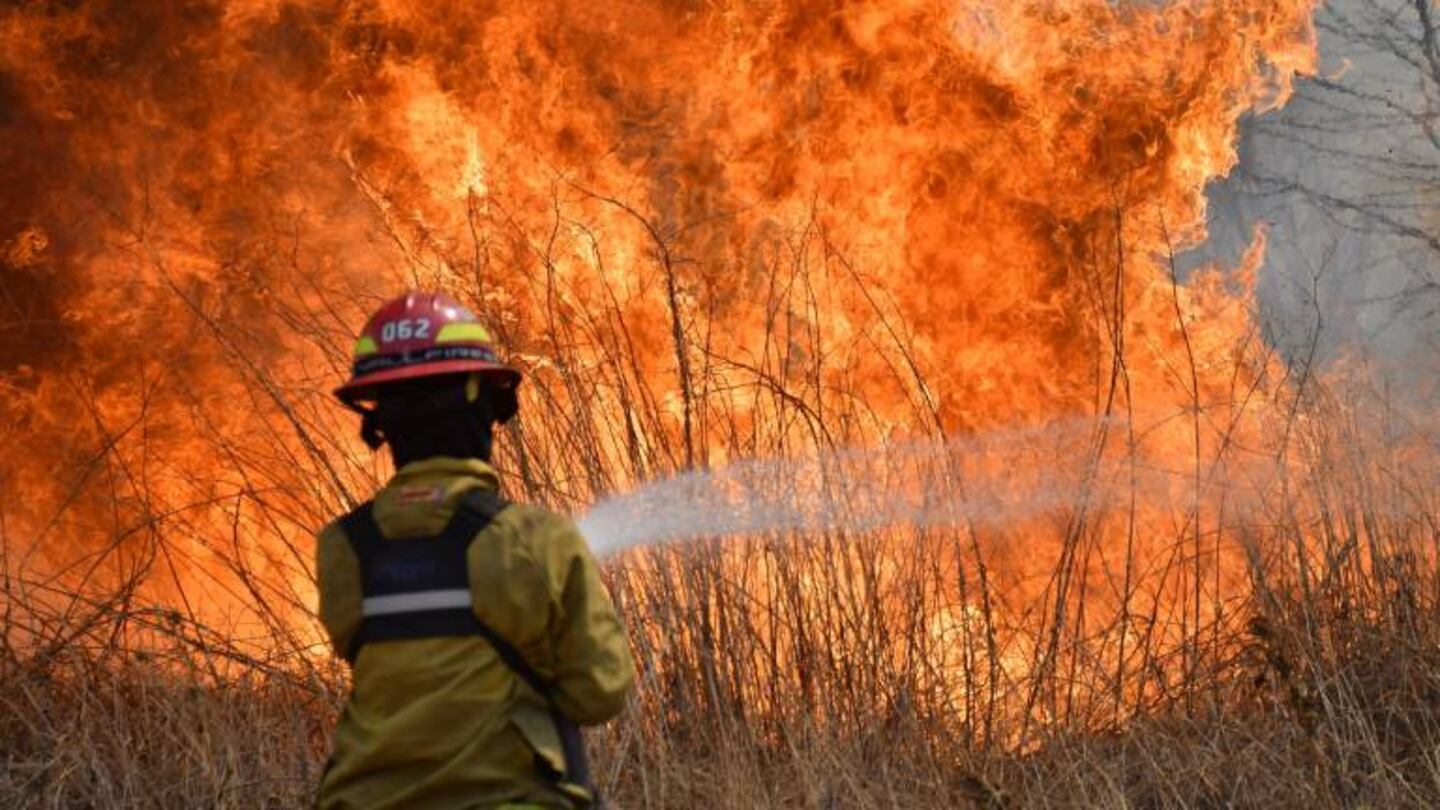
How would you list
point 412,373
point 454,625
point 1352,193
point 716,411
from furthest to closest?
point 1352,193 → point 716,411 → point 412,373 → point 454,625

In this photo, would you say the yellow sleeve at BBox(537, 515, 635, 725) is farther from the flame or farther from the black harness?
the flame

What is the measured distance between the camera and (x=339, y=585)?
3328 millimetres

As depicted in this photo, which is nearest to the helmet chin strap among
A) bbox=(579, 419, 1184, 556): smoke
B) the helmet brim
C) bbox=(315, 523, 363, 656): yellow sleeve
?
the helmet brim

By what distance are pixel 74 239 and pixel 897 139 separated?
399 centimetres

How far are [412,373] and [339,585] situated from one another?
0.45 metres

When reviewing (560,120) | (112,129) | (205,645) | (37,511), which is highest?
(112,129)

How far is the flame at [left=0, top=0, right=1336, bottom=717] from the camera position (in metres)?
7.87

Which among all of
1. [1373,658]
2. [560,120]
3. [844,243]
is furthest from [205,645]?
[1373,658]

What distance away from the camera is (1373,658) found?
627 cm

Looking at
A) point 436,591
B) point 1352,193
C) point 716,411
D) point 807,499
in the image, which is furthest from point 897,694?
point 1352,193

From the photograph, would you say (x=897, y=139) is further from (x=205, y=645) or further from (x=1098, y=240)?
(x=205, y=645)

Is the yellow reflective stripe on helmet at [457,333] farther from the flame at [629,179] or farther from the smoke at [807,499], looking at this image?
the flame at [629,179]

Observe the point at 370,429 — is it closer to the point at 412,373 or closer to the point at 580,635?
the point at 412,373

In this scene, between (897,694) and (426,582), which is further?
(897,694)
